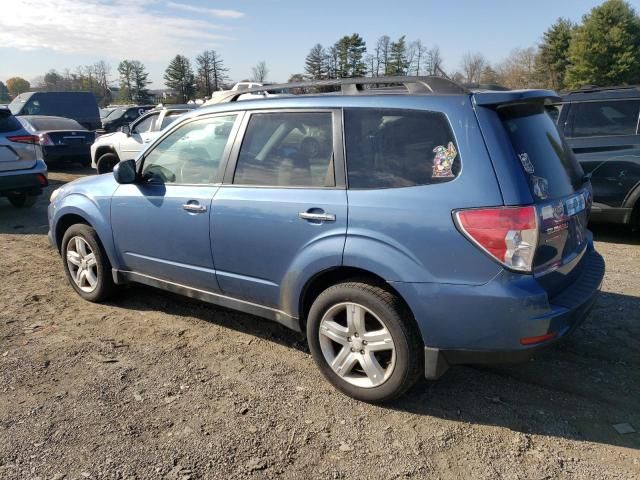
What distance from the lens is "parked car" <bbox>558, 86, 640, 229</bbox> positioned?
6.27 metres

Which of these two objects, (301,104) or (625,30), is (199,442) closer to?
(301,104)

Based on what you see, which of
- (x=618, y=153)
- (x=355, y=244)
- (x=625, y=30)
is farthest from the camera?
(x=625, y=30)

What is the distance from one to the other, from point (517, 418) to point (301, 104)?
90.0 inches

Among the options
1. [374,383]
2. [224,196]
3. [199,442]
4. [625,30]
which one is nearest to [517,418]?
[374,383]

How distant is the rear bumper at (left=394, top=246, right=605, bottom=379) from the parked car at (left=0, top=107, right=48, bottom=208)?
7516 mm

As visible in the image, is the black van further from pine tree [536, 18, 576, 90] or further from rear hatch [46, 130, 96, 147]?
pine tree [536, 18, 576, 90]

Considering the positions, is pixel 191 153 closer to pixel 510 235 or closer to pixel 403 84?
pixel 403 84

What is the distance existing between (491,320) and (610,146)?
188 inches

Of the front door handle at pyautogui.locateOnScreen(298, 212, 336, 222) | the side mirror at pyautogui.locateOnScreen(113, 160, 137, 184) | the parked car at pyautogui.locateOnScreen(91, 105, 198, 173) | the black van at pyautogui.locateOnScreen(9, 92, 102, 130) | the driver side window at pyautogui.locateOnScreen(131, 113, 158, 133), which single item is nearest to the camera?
the front door handle at pyautogui.locateOnScreen(298, 212, 336, 222)

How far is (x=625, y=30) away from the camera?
48.6 metres

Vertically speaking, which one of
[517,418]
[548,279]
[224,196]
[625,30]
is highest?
[625,30]

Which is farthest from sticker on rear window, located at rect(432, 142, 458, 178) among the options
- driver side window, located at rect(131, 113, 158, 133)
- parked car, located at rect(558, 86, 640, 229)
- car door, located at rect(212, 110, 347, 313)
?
driver side window, located at rect(131, 113, 158, 133)

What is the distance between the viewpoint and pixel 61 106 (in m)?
19.8

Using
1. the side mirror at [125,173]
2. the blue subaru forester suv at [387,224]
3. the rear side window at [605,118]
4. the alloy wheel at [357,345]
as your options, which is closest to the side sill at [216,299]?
the blue subaru forester suv at [387,224]
